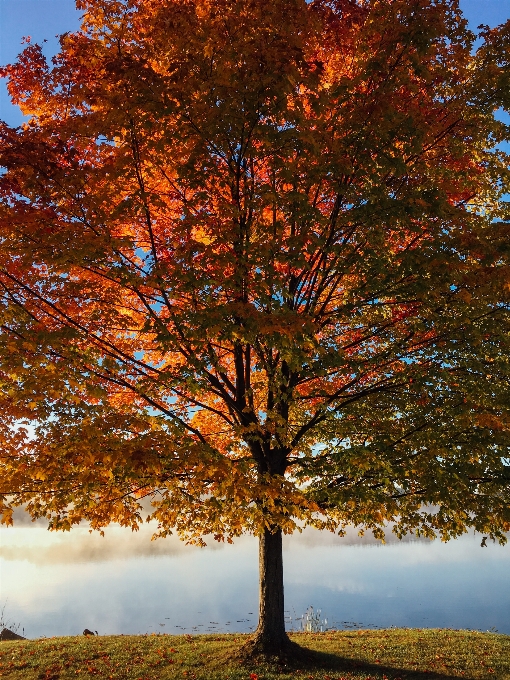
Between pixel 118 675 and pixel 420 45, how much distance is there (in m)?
13.9

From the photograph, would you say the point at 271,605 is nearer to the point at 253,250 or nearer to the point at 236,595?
the point at 253,250

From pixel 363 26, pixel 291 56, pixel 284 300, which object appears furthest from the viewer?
pixel 284 300

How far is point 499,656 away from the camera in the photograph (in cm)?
1172

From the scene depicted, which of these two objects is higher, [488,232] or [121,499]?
[488,232]

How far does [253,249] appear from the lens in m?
7.50

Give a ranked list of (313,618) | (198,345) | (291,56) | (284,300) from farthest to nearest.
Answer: (313,618) → (284,300) → (198,345) → (291,56)

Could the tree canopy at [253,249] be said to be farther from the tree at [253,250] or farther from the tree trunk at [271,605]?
the tree trunk at [271,605]

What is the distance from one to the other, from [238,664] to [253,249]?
8953 millimetres

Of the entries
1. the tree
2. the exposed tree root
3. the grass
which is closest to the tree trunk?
the exposed tree root

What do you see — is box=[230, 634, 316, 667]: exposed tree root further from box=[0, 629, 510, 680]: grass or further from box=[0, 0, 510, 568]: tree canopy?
box=[0, 0, 510, 568]: tree canopy

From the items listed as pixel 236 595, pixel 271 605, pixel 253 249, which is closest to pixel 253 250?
pixel 253 249

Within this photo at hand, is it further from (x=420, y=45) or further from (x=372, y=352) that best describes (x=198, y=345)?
(x=420, y=45)

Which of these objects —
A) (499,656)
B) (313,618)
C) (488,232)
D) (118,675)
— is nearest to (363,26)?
(488,232)

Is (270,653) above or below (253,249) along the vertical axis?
below
